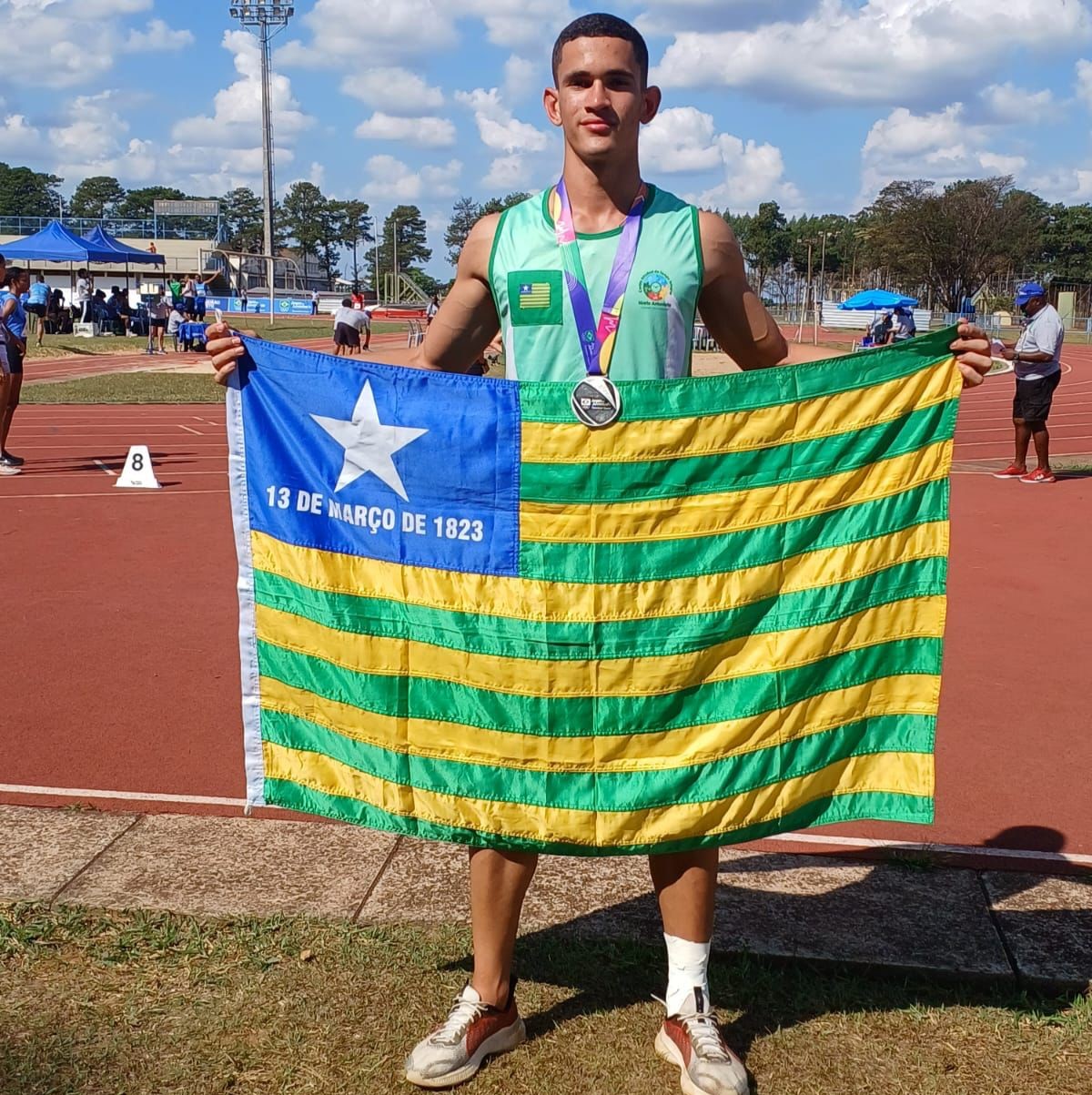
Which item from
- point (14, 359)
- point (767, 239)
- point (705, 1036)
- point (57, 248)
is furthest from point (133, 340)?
point (767, 239)

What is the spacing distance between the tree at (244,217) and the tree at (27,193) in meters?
27.2

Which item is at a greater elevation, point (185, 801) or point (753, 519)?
point (753, 519)

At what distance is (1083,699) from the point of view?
5961 millimetres

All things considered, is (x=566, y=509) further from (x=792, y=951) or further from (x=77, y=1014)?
(x=77, y=1014)

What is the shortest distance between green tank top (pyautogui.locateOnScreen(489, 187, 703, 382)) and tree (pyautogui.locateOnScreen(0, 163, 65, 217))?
170251 millimetres

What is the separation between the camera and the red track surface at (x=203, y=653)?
4758mm

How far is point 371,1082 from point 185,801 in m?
1.86

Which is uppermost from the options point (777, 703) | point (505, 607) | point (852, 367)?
point (852, 367)

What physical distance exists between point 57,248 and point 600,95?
129ft

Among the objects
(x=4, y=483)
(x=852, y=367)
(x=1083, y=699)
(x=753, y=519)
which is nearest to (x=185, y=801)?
(x=753, y=519)

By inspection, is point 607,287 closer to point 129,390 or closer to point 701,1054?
point 701,1054

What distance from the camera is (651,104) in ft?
9.89

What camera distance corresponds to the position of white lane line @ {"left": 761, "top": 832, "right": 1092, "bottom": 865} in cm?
414

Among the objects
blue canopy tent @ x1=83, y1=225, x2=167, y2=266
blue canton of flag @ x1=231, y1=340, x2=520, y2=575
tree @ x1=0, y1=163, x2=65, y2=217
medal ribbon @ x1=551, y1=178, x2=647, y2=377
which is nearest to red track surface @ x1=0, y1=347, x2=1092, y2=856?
blue canton of flag @ x1=231, y1=340, x2=520, y2=575
